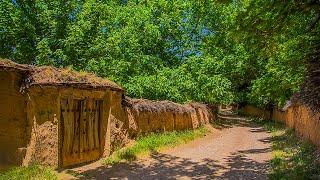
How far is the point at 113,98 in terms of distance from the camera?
1577cm

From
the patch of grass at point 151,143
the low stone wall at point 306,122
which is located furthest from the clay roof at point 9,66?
the low stone wall at point 306,122

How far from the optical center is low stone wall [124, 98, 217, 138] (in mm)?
17952

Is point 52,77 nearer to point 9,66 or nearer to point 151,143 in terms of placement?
point 9,66

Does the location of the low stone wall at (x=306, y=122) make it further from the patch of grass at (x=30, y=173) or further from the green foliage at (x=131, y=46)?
the patch of grass at (x=30, y=173)

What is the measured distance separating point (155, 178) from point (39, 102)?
14.7ft

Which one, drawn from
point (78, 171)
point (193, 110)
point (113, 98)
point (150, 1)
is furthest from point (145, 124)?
point (150, 1)

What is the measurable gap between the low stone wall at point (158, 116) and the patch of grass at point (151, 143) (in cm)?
41

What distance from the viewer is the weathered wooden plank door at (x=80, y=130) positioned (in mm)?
13516

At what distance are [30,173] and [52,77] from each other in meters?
3.15

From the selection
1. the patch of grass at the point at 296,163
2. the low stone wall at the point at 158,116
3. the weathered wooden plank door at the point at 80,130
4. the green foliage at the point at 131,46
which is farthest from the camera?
the green foliage at the point at 131,46

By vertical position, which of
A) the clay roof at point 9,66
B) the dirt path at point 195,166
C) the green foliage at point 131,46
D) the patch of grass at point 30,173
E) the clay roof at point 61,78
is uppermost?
the green foliage at point 131,46

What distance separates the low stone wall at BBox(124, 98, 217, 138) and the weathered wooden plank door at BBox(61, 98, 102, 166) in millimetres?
2518

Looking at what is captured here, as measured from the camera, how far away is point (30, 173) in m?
11.7

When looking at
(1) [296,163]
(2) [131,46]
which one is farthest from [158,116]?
(2) [131,46]
